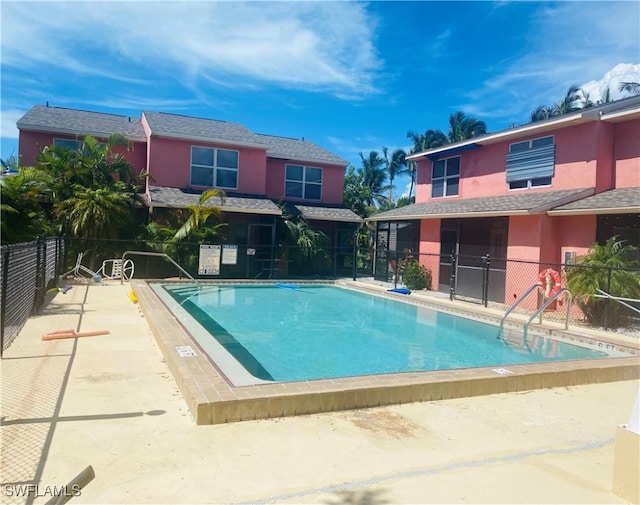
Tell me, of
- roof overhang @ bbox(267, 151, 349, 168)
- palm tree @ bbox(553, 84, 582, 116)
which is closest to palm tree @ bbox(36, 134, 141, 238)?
roof overhang @ bbox(267, 151, 349, 168)

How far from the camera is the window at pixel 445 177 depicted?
61.3 ft

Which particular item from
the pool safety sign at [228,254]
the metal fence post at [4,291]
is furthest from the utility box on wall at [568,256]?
the metal fence post at [4,291]

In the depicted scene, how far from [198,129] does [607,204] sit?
16443 millimetres

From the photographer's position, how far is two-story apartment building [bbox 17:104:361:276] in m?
19.2

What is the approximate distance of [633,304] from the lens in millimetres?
10719

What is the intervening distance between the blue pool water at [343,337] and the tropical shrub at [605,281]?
7.55 feet

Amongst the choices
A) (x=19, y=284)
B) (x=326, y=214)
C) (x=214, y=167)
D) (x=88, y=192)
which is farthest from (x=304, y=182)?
(x=19, y=284)

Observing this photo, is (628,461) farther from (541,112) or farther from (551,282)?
(541,112)

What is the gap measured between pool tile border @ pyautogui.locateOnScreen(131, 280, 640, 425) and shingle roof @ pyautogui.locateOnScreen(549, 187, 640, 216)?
17.3 ft

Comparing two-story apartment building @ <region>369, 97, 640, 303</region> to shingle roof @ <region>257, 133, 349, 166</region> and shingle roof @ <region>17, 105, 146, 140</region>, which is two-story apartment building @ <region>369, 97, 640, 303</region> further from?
shingle roof @ <region>17, 105, 146, 140</region>

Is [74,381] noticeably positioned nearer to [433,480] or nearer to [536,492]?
[433,480]

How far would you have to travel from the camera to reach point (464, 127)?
45.9 meters

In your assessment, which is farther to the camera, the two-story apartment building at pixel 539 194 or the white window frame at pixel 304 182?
the white window frame at pixel 304 182

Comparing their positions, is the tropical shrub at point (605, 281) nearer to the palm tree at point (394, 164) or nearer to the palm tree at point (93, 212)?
the palm tree at point (93, 212)
